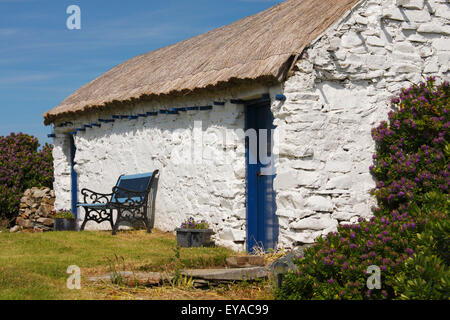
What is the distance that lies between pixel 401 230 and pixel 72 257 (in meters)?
3.93

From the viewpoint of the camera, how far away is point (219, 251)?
7.03 m

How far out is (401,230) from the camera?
484cm

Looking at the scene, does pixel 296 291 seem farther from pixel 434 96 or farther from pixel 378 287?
pixel 434 96

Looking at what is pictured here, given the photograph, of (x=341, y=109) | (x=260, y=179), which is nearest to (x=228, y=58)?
(x=260, y=179)

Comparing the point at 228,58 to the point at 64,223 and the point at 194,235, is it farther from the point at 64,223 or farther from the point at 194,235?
the point at 64,223

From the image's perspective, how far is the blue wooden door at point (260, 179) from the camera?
284 inches

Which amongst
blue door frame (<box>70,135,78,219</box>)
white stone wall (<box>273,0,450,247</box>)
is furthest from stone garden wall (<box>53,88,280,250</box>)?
blue door frame (<box>70,135,78,219</box>)

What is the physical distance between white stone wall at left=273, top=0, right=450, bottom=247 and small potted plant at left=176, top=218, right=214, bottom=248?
134cm

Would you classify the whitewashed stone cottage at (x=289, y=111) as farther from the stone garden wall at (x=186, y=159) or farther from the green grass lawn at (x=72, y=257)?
the green grass lawn at (x=72, y=257)

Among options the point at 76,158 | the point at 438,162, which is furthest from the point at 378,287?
the point at 76,158

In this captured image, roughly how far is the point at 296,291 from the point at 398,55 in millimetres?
3494

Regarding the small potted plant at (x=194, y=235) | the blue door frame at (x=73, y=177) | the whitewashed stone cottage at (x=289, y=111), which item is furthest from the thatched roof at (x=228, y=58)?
the small potted plant at (x=194, y=235)

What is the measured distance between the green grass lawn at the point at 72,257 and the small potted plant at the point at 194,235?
0.76 feet

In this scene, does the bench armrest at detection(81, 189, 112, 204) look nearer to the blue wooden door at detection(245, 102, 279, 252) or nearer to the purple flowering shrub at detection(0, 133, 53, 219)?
the purple flowering shrub at detection(0, 133, 53, 219)
